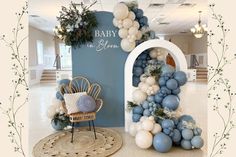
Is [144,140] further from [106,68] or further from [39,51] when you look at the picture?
[39,51]

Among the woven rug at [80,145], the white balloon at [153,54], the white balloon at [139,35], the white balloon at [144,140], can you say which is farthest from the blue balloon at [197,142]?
the white balloon at [139,35]

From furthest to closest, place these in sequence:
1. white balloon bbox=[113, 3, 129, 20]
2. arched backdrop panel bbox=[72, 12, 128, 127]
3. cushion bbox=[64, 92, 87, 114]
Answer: arched backdrop panel bbox=[72, 12, 128, 127] < white balloon bbox=[113, 3, 129, 20] < cushion bbox=[64, 92, 87, 114]

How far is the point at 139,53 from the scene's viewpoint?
13.1 feet

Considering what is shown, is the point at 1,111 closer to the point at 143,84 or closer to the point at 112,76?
→ the point at 143,84

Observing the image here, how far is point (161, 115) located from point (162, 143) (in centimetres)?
48

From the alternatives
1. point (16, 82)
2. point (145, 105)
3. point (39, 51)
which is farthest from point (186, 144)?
point (39, 51)

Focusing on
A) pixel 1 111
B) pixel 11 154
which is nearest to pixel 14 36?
pixel 1 111

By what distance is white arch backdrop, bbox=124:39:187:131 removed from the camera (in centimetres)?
380

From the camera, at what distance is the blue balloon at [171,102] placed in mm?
3471

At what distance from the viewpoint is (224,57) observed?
147cm

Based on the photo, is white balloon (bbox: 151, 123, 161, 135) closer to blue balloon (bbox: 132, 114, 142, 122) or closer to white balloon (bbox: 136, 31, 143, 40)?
blue balloon (bbox: 132, 114, 142, 122)

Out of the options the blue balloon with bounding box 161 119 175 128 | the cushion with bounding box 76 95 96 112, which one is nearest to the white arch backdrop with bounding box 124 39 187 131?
the cushion with bounding box 76 95 96 112

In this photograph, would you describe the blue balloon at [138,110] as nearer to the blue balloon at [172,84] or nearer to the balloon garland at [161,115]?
the balloon garland at [161,115]

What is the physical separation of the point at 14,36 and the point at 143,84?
2.73m
